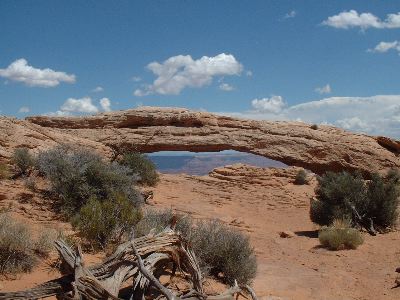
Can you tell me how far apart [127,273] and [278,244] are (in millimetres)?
9816

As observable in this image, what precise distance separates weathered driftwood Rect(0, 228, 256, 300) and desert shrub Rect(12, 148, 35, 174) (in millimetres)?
10353

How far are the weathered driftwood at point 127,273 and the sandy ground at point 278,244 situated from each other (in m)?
1.65

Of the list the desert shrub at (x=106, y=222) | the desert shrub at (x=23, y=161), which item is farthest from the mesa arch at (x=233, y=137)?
the desert shrub at (x=106, y=222)

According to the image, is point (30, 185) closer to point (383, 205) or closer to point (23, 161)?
point (23, 161)

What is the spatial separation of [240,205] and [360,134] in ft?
21.5

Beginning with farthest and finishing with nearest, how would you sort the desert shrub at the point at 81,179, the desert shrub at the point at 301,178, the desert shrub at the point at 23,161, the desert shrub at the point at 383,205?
the desert shrub at the point at 301,178, the desert shrub at the point at 383,205, the desert shrub at the point at 23,161, the desert shrub at the point at 81,179

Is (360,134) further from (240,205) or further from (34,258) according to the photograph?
(34,258)

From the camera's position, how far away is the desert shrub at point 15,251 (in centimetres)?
612

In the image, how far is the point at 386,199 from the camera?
630 inches

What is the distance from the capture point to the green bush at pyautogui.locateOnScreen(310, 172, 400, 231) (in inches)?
627

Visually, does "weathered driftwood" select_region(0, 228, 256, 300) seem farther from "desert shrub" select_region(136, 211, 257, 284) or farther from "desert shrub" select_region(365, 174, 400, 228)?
"desert shrub" select_region(365, 174, 400, 228)

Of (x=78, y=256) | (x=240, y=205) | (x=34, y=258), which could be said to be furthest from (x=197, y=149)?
(x=78, y=256)

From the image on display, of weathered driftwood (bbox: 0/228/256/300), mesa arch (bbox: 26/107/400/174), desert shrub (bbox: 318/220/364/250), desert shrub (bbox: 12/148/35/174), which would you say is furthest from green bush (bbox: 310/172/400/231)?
weathered driftwood (bbox: 0/228/256/300)

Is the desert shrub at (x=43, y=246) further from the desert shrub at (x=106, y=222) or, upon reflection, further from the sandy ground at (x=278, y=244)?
the desert shrub at (x=106, y=222)
